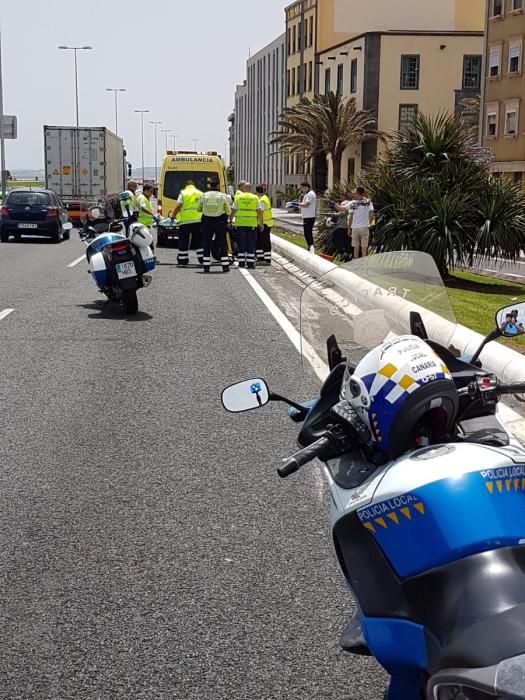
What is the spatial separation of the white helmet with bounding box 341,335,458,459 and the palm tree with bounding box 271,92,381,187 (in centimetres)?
6382

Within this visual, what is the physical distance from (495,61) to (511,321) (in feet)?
179

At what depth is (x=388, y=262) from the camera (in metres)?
3.98

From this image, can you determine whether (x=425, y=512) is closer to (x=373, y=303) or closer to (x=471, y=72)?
(x=373, y=303)

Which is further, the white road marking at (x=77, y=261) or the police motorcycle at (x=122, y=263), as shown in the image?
the white road marking at (x=77, y=261)

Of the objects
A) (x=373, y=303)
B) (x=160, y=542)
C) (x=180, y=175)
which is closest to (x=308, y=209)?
(x=180, y=175)

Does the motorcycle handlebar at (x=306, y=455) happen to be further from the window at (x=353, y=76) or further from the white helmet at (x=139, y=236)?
the window at (x=353, y=76)

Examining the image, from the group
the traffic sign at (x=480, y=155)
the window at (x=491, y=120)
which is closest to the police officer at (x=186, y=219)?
the traffic sign at (x=480, y=155)

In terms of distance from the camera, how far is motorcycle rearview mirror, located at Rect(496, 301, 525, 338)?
3.50 meters

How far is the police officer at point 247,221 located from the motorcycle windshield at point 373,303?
57.3 feet

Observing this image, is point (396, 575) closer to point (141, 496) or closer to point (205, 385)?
point (141, 496)

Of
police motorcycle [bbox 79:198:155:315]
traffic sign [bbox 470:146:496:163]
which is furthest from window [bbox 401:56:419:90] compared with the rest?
police motorcycle [bbox 79:198:155:315]

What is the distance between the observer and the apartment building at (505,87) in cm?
5181

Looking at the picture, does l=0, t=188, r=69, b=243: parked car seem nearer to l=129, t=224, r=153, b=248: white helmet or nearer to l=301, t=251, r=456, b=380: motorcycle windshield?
l=129, t=224, r=153, b=248: white helmet

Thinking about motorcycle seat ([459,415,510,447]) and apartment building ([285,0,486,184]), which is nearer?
motorcycle seat ([459,415,510,447])
